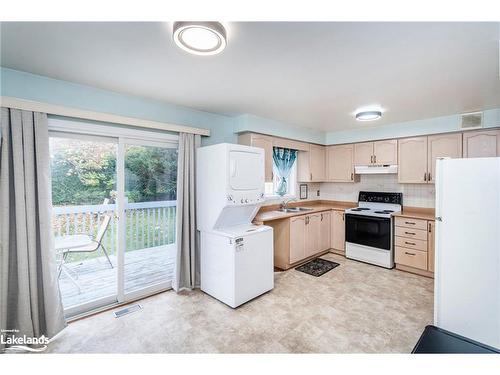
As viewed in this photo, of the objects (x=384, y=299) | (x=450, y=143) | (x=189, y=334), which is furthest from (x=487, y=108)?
(x=189, y=334)

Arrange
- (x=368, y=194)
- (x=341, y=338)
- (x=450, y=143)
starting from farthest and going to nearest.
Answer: (x=368, y=194), (x=450, y=143), (x=341, y=338)

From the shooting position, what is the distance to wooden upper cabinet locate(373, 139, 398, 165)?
3.97 metres

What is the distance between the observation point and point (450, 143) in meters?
3.46

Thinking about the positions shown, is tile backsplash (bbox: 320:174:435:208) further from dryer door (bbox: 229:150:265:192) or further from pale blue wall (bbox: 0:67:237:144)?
pale blue wall (bbox: 0:67:237:144)

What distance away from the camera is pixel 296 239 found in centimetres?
377

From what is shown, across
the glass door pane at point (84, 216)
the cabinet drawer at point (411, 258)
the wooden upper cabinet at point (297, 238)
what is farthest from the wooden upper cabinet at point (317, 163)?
the glass door pane at point (84, 216)

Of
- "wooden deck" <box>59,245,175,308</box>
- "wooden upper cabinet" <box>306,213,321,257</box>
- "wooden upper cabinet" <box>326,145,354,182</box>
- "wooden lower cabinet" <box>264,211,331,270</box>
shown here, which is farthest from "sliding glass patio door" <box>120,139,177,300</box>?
"wooden upper cabinet" <box>326,145,354,182</box>

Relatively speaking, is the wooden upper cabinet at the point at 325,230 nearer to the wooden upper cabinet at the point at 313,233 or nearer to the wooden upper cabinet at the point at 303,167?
the wooden upper cabinet at the point at 313,233

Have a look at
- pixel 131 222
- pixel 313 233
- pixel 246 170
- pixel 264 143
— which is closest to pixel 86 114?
pixel 131 222

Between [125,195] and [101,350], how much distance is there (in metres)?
1.50

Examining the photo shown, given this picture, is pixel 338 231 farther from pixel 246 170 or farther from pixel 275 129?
pixel 246 170

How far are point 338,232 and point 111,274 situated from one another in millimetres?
3660

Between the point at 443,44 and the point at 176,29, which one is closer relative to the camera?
the point at 176,29
